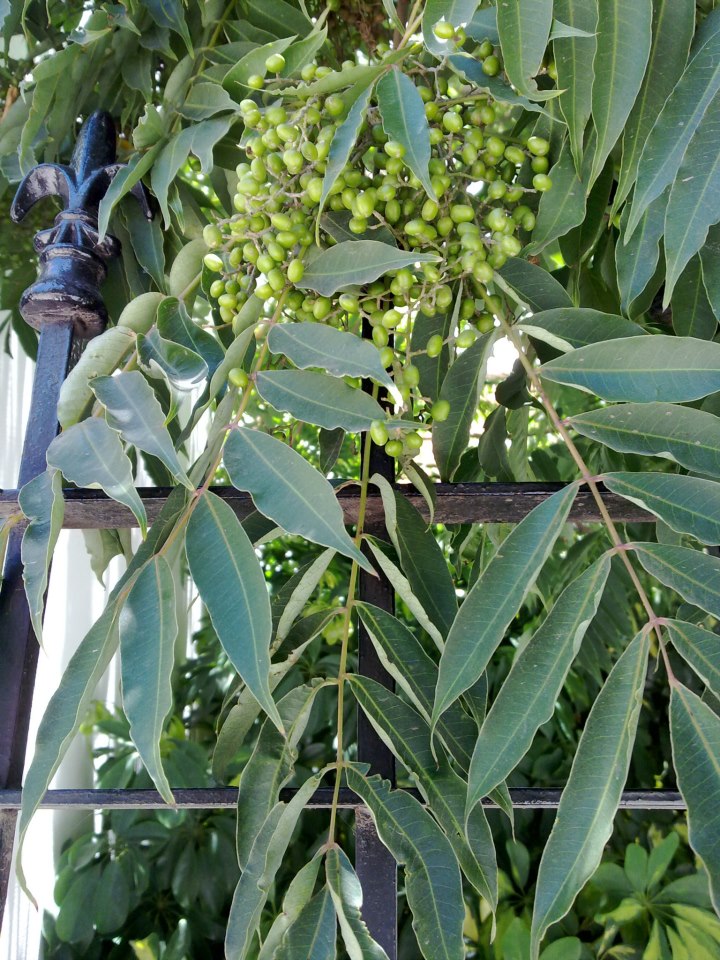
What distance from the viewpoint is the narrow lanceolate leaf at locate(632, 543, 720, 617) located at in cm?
44

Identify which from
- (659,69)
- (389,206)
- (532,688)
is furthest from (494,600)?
(659,69)

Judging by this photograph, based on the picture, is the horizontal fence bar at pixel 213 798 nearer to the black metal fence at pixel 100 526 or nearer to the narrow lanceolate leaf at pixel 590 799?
the black metal fence at pixel 100 526

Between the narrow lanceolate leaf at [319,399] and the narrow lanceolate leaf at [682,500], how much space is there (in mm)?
161

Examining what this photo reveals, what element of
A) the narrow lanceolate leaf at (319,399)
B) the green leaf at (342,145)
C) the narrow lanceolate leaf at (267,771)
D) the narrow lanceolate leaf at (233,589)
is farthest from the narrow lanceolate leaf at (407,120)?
the narrow lanceolate leaf at (267,771)

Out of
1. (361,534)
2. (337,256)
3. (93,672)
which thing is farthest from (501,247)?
(93,672)

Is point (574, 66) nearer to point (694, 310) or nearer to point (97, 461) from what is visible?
point (694, 310)

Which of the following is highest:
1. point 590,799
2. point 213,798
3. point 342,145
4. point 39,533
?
point 342,145

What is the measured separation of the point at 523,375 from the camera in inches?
27.1

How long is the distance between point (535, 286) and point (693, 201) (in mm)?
123

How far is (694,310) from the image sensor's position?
0.60m

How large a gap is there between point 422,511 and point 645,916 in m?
1.21

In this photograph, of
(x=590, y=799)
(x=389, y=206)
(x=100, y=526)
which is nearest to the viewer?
(x=590, y=799)

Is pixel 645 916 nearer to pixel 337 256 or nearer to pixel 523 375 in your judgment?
pixel 523 375

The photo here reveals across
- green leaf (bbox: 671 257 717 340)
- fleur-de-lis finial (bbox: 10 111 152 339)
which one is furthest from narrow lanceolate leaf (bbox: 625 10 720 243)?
fleur-de-lis finial (bbox: 10 111 152 339)
